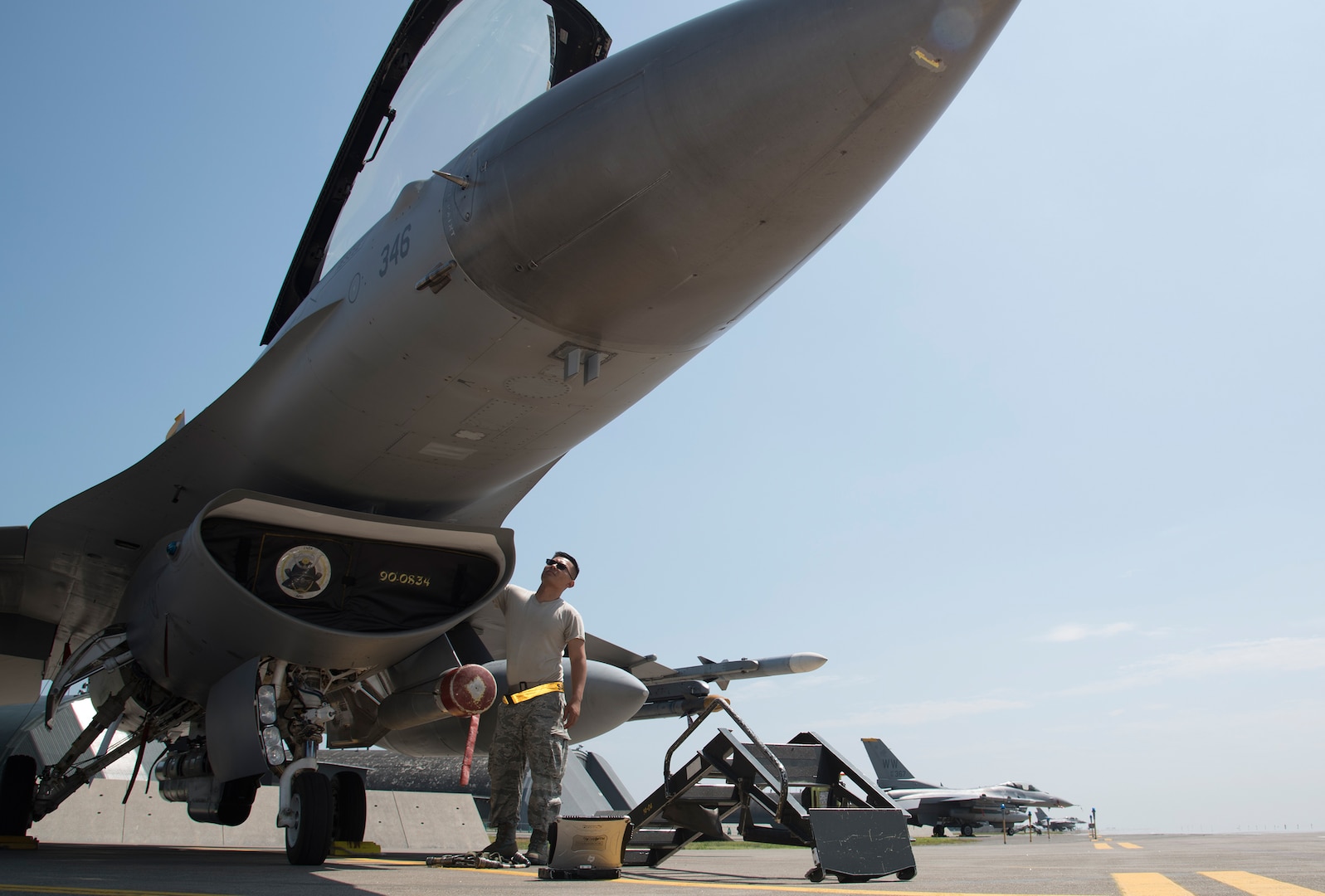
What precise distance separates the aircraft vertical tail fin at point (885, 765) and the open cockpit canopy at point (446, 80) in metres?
35.0

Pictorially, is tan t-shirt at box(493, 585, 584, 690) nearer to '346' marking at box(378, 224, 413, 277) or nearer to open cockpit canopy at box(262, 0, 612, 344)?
'346' marking at box(378, 224, 413, 277)

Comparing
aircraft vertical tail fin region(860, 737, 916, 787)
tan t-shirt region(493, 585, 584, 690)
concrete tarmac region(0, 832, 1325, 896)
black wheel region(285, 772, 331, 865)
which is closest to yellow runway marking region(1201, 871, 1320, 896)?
concrete tarmac region(0, 832, 1325, 896)

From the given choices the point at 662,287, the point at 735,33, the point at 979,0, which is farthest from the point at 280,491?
the point at 979,0

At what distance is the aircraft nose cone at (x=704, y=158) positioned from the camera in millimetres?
2891

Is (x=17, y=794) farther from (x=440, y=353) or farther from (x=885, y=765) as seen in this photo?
(x=885, y=765)

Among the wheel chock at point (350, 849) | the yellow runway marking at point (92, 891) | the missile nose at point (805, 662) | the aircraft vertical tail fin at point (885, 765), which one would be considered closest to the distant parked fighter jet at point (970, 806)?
the aircraft vertical tail fin at point (885, 765)

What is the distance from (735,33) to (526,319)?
138cm

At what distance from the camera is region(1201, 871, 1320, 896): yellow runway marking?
2429mm

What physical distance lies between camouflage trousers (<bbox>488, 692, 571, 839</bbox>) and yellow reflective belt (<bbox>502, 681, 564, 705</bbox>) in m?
0.03

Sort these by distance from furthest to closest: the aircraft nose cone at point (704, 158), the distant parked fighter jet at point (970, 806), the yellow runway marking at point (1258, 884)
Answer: the distant parked fighter jet at point (970, 806) < the aircraft nose cone at point (704, 158) < the yellow runway marking at point (1258, 884)

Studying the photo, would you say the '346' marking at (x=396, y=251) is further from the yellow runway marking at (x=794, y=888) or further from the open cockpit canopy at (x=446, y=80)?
the yellow runway marking at (x=794, y=888)

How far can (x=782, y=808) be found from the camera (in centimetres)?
372

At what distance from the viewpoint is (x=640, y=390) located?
449cm

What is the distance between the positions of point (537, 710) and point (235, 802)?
278 centimetres
